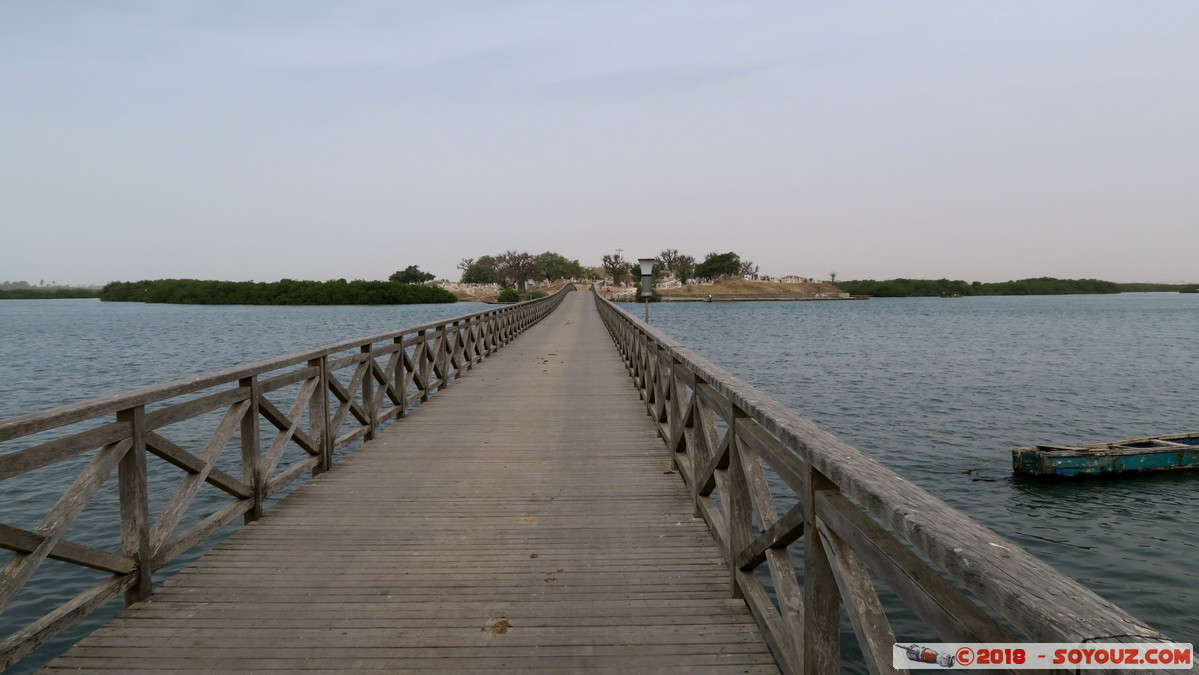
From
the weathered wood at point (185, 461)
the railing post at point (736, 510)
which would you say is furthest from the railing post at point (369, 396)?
the railing post at point (736, 510)

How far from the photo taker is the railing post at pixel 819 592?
2340mm

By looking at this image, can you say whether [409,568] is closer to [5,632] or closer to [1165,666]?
[1165,666]

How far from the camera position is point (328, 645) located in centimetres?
310

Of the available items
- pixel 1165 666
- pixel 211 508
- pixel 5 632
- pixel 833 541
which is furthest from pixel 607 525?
pixel 211 508

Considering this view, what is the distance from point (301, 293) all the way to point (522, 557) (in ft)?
456

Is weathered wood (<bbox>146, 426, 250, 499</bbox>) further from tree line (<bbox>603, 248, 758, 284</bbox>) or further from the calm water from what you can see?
tree line (<bbox>603, 248, 758, 284</bbox>)

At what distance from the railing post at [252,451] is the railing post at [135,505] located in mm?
1074

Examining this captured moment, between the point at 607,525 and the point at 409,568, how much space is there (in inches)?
54.1

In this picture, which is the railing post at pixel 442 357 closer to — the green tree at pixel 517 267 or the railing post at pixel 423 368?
the railing post at pixel 423 368

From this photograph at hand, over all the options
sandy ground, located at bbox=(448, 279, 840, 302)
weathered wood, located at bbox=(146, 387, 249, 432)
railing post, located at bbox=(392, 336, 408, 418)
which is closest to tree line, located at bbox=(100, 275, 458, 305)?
sandy ground, located at bbox=(448, 279, 840, 302)

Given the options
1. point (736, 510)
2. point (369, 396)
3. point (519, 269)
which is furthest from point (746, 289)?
point (736, 510)

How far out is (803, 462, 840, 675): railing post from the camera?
7.68 feet

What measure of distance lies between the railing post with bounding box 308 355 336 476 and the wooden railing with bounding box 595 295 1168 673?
3.41 metres

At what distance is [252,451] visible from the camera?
4805mm
